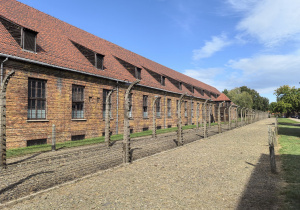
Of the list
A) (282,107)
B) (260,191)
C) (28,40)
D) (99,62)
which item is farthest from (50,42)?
(282,107)

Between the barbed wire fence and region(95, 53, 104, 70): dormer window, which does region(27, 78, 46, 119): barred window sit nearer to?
the barbed wire fence

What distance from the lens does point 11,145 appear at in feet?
33.9

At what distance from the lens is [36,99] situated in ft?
38.3

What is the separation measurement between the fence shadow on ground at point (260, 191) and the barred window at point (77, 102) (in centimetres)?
1109

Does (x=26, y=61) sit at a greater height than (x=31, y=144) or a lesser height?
greater

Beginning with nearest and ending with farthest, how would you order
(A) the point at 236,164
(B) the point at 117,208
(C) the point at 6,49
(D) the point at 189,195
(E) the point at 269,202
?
(B) the point at 117,208 → (E) the point at 269,202 → (D) the point at 189,195 → (A) the point at 236,164 → (C) the point at 6,49

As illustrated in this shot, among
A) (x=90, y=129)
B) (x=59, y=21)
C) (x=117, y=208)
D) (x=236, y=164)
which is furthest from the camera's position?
(x=59, y=21)

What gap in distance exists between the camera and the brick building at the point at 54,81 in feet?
35.2

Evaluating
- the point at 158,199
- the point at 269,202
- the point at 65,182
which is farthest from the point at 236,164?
the point at 65,182

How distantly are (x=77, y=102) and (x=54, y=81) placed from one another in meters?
2.18

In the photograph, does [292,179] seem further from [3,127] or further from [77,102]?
[77,102]

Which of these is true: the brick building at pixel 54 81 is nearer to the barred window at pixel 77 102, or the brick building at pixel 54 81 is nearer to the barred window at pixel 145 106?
the barred window at pixel 77 102

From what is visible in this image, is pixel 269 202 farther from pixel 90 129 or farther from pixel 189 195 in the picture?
pixel 90 129

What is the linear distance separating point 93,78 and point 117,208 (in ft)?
40.0
